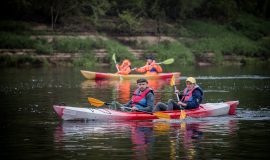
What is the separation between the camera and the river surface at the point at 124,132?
15.9 meters

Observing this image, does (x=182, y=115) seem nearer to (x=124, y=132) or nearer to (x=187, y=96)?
(x=187, y=96)

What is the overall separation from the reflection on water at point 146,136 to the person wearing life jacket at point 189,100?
0.71 meters

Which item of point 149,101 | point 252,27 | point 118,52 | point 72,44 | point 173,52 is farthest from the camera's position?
point 252,27

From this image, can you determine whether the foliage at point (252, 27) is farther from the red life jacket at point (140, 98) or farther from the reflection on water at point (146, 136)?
the red life jacket at point (140, 98)

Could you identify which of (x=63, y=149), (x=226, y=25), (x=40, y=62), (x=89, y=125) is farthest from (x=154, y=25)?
(x=63, y=149)

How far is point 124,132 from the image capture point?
62.9 feet

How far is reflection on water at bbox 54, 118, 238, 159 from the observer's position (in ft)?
53.3

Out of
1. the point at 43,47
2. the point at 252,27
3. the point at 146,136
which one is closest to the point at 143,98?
the point at 146,136

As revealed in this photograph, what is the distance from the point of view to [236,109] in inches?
985

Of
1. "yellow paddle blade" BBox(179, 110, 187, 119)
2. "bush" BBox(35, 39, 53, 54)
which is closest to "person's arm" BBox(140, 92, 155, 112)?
"yellow paddle blade" BBox(179, 110, 187, 119)

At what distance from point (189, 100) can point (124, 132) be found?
4.04 metres

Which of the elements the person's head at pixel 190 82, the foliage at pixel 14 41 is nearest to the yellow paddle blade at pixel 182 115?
the person's head at pixel 190 82

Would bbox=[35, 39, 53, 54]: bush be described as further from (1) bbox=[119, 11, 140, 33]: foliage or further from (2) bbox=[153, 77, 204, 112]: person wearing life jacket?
(2) bbox=[153, 77, 204, 112]: person wearing life jacket

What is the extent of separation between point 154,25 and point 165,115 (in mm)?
43087
